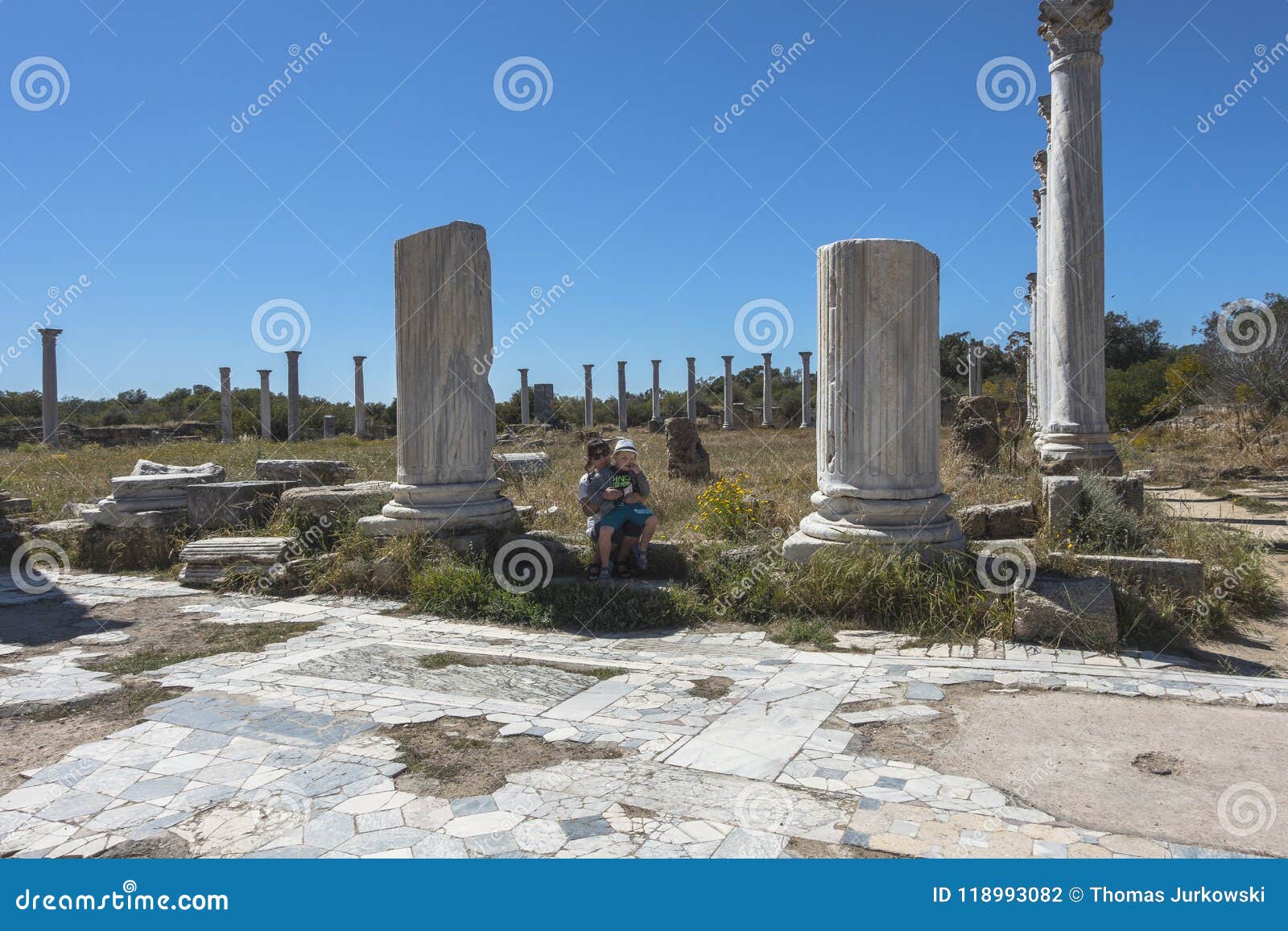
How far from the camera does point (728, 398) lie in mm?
40156

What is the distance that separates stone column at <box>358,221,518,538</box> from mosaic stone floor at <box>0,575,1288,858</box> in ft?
6.39

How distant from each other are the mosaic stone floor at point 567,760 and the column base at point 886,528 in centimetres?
96

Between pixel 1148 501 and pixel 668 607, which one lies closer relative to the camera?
pixel 668 607

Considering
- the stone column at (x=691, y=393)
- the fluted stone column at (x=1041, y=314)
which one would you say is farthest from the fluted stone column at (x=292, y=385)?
the fluted stone column at (x=1041, y=314)

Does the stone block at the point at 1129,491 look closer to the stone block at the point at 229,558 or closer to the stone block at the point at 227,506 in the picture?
the stone block at the point at 229,558

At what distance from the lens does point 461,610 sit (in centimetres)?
684

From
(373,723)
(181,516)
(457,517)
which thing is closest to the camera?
(373,723)

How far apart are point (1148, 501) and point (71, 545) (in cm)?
1075

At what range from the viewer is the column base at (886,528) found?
20.7 feet

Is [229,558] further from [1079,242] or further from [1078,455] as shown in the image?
[1079,242]

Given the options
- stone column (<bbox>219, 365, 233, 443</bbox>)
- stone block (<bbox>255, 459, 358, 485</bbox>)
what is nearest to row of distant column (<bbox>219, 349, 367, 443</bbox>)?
stone column (<bbox>219, 365, 233, 443</bbox>)

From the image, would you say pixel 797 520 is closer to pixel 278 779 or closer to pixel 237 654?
pixel 237 654

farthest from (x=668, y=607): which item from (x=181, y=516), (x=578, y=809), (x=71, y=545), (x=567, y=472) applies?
(x=567, y=472)

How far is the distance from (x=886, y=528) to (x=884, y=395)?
3.15 feet
